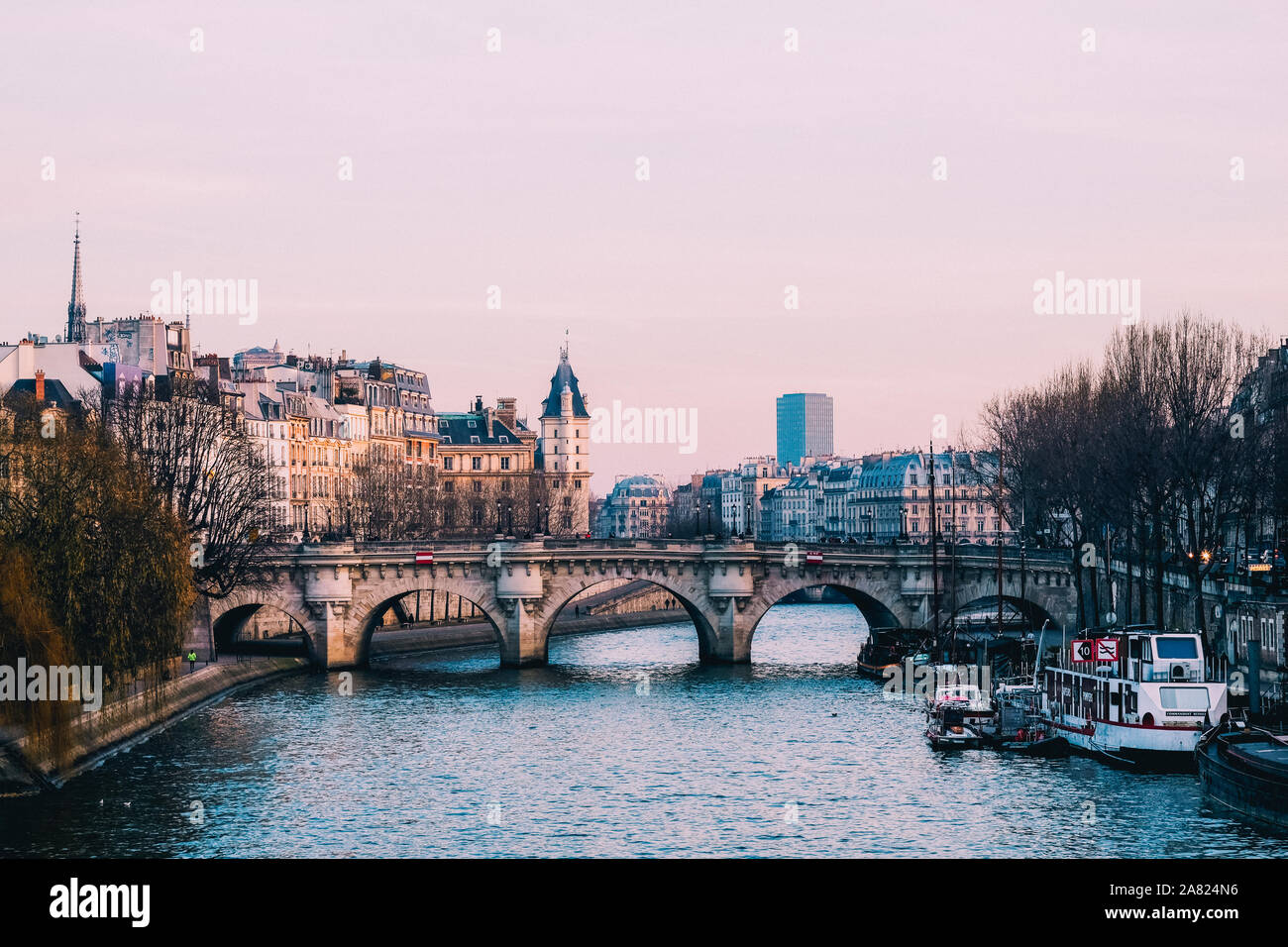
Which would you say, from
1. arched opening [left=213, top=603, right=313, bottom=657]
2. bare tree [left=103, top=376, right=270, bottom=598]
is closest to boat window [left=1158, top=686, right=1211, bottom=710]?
bare tree [left=103, top=376, right=270, bottom=598]

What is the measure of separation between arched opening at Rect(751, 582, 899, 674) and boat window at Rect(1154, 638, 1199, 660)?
→ 3523 centimetres

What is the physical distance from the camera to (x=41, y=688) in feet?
169

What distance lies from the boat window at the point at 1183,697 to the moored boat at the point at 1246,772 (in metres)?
1.94

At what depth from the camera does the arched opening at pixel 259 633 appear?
95250 millimetres

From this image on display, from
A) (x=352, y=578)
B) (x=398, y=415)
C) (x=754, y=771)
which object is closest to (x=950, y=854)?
(x=754, y=771)

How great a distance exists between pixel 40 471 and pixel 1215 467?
45405 millimetres

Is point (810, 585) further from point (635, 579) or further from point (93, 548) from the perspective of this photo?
point (93, 548)

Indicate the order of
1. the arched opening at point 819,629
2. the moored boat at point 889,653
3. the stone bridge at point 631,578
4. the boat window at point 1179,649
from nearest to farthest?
1. the boat window at point 1179,649
2. the moored boat at point 889,653
3. the stone bridge at point 631,578
4. the arched opening at point 819,629

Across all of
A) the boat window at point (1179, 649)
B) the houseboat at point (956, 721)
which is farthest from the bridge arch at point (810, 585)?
the boat window at point (1179, 649)

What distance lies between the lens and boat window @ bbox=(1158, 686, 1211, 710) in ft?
192

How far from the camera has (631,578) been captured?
9694 cm

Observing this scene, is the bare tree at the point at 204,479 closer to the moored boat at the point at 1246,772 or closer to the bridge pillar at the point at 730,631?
the bridge pillar at the point at 730,631

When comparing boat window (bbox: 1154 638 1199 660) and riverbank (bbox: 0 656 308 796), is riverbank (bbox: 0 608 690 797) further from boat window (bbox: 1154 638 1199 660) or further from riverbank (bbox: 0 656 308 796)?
boat window (bbox: 1154 638 1199 660)

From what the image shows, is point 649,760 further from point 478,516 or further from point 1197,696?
point 478,516
